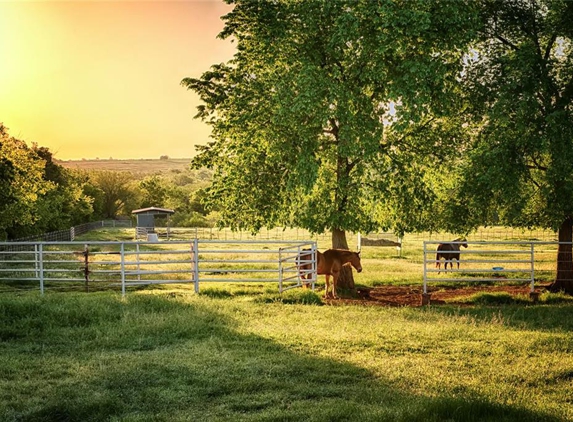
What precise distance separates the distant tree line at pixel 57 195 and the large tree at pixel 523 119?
30.5 ft

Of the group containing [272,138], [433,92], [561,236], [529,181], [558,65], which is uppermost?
[558,65]

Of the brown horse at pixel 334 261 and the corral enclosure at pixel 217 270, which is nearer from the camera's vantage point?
the corral enclosure at pixel 217 270

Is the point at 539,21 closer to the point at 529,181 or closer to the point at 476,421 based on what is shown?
the point at 529,181

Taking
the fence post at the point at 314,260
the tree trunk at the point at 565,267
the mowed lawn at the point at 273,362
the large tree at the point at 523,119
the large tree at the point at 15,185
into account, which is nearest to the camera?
the mowed lawn at the point at 273,362

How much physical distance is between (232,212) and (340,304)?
16.4 ft

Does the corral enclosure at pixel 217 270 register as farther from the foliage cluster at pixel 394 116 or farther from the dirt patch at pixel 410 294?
the foliage cluster at pixel 394 116

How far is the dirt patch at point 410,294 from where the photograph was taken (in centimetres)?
1670

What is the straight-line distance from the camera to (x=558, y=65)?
18.2m

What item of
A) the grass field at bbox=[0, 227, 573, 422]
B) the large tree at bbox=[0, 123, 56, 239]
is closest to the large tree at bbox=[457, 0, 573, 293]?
the grass field at bbox=[0, 227, 573, 422]

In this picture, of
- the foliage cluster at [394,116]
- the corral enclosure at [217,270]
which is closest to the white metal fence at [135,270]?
the corral enclosure at [217,270]

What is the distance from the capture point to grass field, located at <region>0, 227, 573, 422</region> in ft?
21.8

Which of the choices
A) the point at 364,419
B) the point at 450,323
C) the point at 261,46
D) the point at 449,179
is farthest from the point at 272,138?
the point at 364,419

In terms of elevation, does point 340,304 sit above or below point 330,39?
below

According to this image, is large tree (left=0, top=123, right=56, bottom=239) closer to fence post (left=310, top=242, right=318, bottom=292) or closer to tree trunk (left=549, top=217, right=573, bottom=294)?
fence post (left=310, top=242, right=318, bottom=292)
